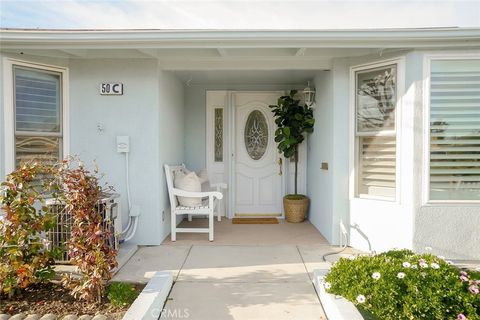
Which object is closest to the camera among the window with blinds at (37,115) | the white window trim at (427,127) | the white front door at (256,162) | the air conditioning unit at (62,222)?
the air conditioning unit at (62,222)

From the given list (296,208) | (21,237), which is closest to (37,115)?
(21,237)

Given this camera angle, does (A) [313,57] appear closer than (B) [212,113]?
Yes

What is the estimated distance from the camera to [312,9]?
530 centimetres

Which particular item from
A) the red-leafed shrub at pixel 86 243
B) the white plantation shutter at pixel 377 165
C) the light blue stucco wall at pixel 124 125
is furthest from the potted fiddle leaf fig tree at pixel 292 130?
the red-leafed shrub at pixel 86 243

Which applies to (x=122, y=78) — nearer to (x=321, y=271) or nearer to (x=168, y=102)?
(x=168, y=102)

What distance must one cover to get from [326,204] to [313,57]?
6.84 feet

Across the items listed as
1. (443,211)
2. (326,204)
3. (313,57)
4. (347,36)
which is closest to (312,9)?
(313,57)

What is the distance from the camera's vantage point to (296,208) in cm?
575

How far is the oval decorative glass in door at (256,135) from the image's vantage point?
6328 millimetres

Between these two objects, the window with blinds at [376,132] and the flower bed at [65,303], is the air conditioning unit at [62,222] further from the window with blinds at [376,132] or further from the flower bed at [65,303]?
the window with blinds at [376,132]

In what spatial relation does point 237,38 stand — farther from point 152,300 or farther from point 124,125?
point 152,300

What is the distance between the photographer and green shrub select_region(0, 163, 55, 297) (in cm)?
282

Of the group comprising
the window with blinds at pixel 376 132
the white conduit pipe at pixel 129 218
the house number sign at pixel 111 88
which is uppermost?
the house number sign at pixel 111 88

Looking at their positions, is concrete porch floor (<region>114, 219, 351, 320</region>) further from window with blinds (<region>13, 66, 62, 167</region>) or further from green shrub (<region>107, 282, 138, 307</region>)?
window with blinds (<region>13, 66, 62, 167</region>)
